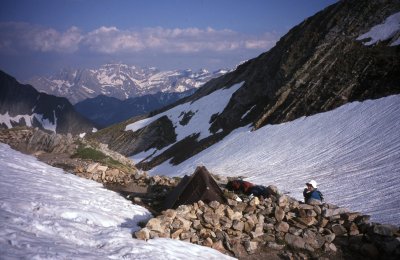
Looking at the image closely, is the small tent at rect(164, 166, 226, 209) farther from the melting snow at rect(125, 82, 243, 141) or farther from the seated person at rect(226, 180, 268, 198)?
the melting snow at rect(125, 82, 243, 141)

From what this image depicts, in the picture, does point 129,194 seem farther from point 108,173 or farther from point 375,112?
point 375,112

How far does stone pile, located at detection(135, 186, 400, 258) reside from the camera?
1123 centimetres

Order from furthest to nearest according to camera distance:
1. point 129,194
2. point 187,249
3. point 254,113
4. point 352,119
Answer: point 254,113 → point 352,119 → point 129,194 → point 187,249

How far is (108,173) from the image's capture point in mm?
20781

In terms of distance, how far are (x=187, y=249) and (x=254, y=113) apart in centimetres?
5452

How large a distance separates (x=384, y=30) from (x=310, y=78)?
12.7 m

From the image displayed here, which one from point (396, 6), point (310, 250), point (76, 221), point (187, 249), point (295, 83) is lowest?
point (310, 250)

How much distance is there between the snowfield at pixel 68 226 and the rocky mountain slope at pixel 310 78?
35.6 m

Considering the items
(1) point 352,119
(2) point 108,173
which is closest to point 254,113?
(1) point 352,119

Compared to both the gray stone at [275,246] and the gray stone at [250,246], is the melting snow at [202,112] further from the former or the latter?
the gray stone at [250,246]

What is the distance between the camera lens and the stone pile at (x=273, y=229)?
442 inches

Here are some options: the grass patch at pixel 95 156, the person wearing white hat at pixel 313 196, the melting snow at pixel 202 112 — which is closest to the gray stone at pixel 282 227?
the person wearing white hat at pixel 313 196

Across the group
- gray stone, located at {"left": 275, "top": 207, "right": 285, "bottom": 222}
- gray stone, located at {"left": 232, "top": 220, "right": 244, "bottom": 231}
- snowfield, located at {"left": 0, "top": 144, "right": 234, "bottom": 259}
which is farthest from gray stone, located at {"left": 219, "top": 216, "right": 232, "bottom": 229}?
gray stone, located at {"left": 275, "top": 207, "right": 285, "bottom": 222}

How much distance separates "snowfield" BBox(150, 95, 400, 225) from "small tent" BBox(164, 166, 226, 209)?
348 inches
